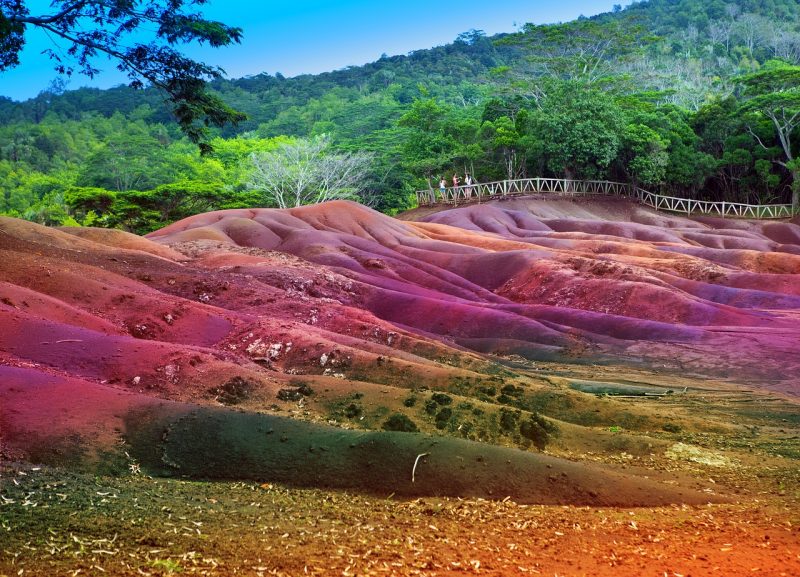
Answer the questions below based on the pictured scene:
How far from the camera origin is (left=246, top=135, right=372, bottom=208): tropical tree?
2554 inches

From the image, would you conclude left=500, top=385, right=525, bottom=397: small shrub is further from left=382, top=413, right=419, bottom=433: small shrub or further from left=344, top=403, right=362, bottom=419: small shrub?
left=382, top=413, right=419, bottom=433: small shrub

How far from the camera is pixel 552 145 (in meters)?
62.8

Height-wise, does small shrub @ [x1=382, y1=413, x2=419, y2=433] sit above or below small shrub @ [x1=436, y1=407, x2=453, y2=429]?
above

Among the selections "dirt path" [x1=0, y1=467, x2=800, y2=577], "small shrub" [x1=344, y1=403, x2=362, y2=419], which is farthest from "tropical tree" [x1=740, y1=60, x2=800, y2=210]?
"dirt path" [x1=0, y1=467, x2=800, y2=577]

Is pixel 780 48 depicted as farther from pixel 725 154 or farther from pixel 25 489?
pixel 25 489

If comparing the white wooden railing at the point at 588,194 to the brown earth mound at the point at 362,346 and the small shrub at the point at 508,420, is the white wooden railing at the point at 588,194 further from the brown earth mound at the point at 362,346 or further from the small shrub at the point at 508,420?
the small shrub at the point at 508,420

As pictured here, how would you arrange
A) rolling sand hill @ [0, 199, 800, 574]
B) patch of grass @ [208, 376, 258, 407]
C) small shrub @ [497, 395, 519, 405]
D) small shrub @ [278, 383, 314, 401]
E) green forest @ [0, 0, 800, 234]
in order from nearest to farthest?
rolling sand hill @ [0, 199, 800, 574] → patch of grass @ [208, 376, 258, 407] → small shrub @ [278, 383, 314, 401] → small shrub @ [497, 395, 519, 405] → green forest @ [0, 0, 800, 234]

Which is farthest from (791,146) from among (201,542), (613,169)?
(201,542)

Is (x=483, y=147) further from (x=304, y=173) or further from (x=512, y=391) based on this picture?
(x=512, y=391)

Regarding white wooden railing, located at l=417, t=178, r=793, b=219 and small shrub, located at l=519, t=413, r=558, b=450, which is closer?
small shrub, located at l=519, t=413, r=558, b=450

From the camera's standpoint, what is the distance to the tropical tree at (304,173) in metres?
64.9

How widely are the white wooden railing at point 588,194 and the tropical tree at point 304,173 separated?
19.7 feet

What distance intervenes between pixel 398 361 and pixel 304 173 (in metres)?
47.3

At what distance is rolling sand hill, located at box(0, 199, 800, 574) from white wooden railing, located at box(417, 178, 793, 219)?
19620 millimetres
